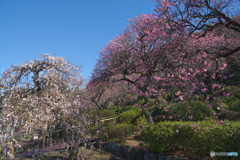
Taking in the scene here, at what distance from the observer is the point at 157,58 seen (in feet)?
26.3

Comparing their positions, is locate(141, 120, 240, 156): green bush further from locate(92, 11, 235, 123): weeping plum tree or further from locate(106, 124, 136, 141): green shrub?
locate(106, 124, 136, 141): green shrub

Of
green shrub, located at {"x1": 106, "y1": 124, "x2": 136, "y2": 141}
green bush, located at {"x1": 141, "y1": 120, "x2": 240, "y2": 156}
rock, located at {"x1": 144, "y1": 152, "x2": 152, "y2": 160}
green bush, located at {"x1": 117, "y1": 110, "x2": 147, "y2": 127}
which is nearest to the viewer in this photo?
green bush, located at {"x1": 141, "y1": 120, "x2": 240, "y2": 156}

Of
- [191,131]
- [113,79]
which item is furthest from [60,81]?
[191,131]

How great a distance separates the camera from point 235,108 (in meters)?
9.03

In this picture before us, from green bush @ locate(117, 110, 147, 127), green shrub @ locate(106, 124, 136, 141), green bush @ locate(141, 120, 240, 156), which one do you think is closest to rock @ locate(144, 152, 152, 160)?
green bush @ locate(141, 120, 240, 156)

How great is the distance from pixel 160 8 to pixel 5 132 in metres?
8.56

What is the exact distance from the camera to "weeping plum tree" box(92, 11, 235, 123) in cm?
647

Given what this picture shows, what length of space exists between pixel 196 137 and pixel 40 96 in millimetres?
8087

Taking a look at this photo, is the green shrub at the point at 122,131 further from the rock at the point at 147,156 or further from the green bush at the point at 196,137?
the rock at the point at 147,156

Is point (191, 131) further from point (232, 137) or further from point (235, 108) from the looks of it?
point (235, 108)

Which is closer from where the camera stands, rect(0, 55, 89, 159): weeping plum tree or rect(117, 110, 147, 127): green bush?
rect(0, 55, 89, 159): weeping plum tree

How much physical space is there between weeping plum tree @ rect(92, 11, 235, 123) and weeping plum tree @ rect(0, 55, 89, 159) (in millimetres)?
2522

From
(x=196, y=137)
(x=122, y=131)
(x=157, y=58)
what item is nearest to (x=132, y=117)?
(x=122, y=131)

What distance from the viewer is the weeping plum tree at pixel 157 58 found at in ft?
21.2
